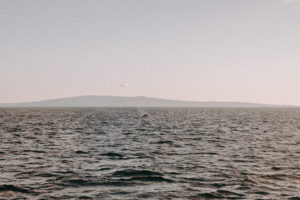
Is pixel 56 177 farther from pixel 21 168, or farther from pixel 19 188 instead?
pixel 21 168

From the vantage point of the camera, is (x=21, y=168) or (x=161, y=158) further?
(x=161, y=158)

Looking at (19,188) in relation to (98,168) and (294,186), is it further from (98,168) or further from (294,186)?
(294,186)

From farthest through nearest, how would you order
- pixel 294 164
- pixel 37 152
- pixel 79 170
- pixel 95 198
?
pixel 37 152, pixel 294 164, pixel 79 170, pixel 95 198

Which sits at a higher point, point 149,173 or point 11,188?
point 149,173

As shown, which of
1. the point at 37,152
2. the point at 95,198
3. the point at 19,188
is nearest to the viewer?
the point at 95,198

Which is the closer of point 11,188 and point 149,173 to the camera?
point 11,188

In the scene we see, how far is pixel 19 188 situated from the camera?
52.0 feet

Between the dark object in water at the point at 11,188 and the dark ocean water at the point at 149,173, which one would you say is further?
the dark object in water at the point at 11,188

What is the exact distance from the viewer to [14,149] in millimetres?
29109

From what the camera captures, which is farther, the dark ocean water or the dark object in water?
the dark object in water

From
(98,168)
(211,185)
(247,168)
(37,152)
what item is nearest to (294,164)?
(247,168)

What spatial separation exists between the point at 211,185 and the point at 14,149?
20.7 meters

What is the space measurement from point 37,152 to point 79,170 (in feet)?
30.4

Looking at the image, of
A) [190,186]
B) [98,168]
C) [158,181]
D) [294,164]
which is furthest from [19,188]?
[294,164]
